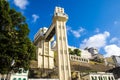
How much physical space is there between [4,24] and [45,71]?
100ft

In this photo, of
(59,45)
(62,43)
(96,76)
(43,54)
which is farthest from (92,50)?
(59,45)

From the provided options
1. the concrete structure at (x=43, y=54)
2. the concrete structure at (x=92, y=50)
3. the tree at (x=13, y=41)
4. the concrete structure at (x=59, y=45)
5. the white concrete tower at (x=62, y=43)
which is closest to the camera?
the tree at (x=13, y=41)

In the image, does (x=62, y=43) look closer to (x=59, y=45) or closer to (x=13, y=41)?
(x=59, y=45)

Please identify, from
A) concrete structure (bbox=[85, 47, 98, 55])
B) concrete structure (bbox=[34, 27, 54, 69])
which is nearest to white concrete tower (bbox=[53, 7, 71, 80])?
concrete structure (bbox=[34, 27, 54, 69])

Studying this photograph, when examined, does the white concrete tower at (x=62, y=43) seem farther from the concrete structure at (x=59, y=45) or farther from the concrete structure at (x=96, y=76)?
the concrete structure at (x=96, y=76)

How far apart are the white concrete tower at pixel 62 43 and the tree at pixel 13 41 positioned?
1977 centimetres

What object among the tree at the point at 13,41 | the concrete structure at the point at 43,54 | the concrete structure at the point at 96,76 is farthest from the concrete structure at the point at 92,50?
the tree at the point at 13,41

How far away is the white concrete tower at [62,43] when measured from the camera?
51.3 m

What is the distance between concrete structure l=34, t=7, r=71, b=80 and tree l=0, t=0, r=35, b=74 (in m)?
20.2

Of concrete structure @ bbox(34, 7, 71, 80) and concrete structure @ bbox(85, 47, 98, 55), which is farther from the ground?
concrete structure @ bbox(85, 47, 98, 55)

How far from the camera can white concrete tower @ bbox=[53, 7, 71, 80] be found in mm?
51325

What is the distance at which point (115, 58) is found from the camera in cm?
10681

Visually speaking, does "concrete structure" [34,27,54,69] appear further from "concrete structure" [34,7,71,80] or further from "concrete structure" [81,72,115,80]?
"concrete structure" [81,72,115,80]

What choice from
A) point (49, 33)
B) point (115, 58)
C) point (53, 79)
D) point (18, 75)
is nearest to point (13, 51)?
point (18, 75)
